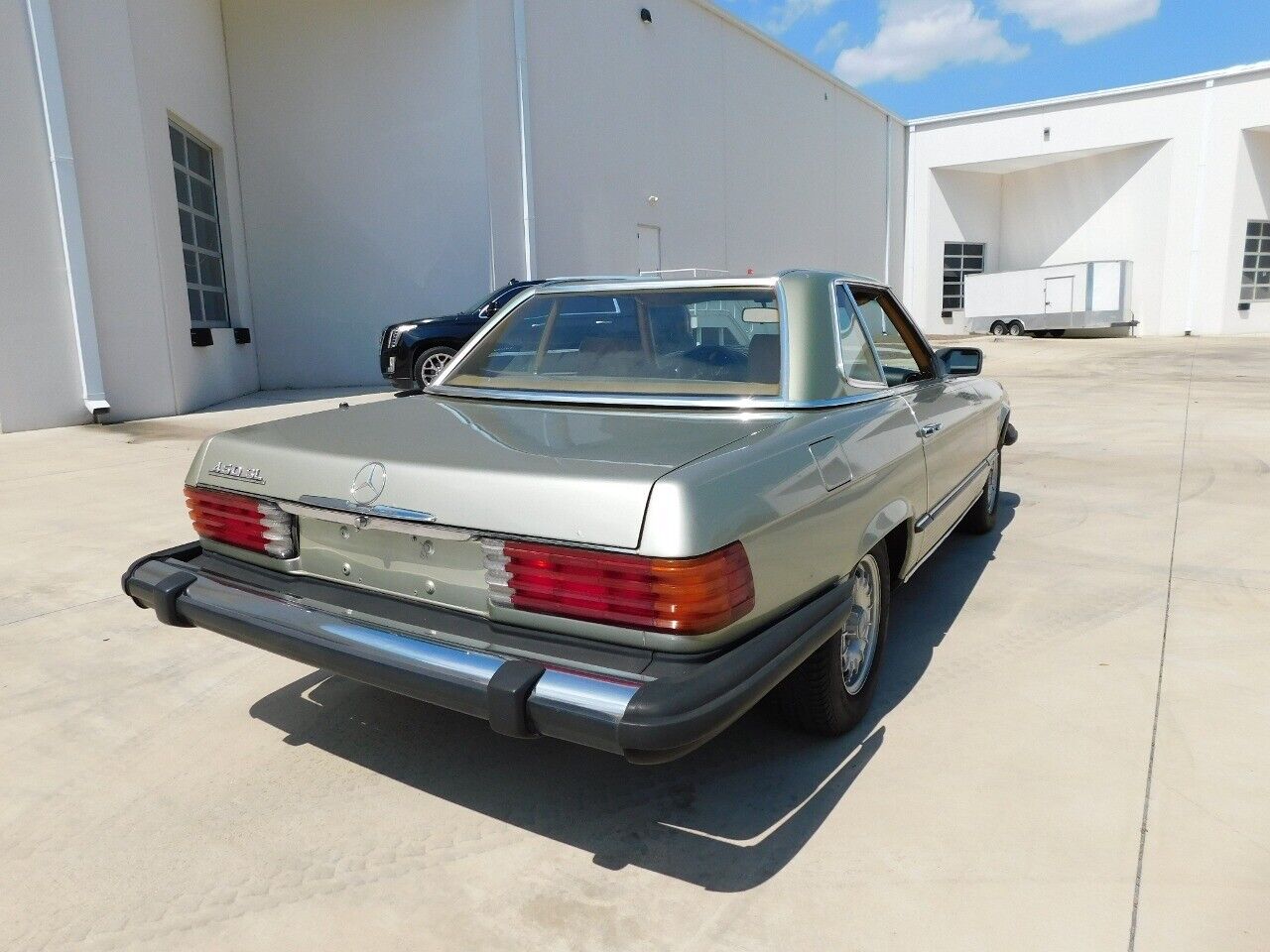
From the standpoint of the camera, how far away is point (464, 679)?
6.48 ft

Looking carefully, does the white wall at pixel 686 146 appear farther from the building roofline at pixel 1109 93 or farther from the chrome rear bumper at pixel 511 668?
the chrome rear bumper at pixel 511 668

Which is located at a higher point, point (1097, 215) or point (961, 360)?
Result: point (1097, 215)

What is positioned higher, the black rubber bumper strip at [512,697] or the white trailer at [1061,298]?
the white trailer at [1061,298]

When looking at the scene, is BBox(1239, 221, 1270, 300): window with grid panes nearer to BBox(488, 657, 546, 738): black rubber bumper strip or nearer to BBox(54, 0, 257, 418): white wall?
BBox(54, 0, 257, 418): white wall

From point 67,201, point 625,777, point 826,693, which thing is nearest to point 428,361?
point 67,201

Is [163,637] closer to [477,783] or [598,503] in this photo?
[477,783]

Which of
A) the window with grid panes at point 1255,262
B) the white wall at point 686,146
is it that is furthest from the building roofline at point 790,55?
the window with grid panes at point 1255,262

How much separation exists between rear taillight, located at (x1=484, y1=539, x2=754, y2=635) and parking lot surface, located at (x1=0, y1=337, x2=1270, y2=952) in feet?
2.13

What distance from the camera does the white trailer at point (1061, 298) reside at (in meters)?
24.1

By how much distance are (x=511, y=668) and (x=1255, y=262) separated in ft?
97.5

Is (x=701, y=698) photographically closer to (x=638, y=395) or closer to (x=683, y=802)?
(x=683, y=802)

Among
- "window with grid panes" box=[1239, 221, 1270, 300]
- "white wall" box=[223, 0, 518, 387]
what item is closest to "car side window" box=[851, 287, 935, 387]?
"white wall" box=[223, 0, 518, 387]

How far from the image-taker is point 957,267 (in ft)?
93.6

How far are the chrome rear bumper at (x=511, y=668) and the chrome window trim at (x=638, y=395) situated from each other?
643 millimetres
